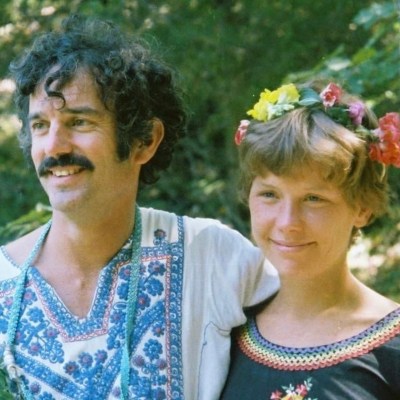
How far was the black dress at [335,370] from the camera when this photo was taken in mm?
2389

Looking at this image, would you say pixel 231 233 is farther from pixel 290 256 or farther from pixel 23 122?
pixel 23 122

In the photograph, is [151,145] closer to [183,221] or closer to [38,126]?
[183,221]

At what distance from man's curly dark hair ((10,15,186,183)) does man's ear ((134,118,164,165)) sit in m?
0.02

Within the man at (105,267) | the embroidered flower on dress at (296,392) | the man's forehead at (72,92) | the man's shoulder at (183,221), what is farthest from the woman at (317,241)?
the man's forehead at (72,92)

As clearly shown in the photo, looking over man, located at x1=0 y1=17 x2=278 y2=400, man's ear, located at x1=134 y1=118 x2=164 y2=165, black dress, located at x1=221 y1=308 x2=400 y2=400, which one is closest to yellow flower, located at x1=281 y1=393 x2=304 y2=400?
black dress, located at x1=221 y1=308 x2=400 y2=400

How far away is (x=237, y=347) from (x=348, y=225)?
0.45 m

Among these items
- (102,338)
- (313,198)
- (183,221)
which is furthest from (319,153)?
(102,338)

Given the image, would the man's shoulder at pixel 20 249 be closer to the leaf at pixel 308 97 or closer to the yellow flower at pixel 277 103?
the yellow flower at pixel 277 103

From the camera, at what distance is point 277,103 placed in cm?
262

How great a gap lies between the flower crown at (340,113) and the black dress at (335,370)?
16.0 inches

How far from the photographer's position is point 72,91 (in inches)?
110

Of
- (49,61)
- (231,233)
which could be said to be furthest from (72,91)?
(231,233)

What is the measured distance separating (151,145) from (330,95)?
73 centimetres

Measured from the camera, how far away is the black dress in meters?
2.39
